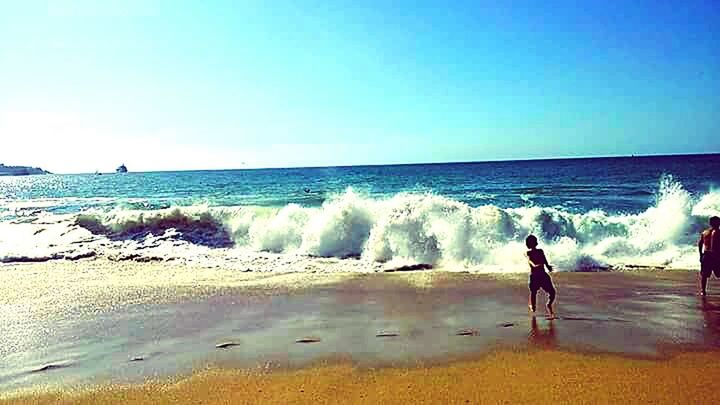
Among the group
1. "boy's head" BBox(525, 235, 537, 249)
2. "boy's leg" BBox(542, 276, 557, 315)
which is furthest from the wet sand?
"boy's head" BBox(525, 235, 537, 249)

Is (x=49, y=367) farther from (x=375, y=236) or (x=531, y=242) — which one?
(x=375, y=236)

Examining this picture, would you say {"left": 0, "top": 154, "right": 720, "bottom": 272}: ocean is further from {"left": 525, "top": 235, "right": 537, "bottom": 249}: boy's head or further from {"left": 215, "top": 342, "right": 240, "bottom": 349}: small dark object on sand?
{"left": 215, "top": 342, "right": 240, "bottom": 349}: small dark object on sand

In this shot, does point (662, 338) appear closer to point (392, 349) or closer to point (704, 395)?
point (704, 395)

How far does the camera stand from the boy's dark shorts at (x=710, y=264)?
8.83 meters

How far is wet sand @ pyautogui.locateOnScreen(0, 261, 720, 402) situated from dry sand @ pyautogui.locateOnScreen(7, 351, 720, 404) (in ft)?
0.11

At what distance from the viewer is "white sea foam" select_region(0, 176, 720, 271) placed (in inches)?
530

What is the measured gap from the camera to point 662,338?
22.0 feet

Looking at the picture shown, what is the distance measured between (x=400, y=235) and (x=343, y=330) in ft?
23.7

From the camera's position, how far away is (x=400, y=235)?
14.5 meters

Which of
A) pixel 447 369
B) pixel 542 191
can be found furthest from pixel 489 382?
pixel 542 191

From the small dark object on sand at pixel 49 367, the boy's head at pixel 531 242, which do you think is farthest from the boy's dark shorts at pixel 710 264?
the small dark object on sand at pixel 49 367

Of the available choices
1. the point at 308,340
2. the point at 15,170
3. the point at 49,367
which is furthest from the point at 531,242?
the point at 15,170

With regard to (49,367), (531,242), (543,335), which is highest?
(531,242)

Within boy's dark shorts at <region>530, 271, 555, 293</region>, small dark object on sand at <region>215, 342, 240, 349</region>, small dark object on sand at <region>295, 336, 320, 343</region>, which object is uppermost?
boy's dark shorts at <region>530, 271, 555, 293</region>
